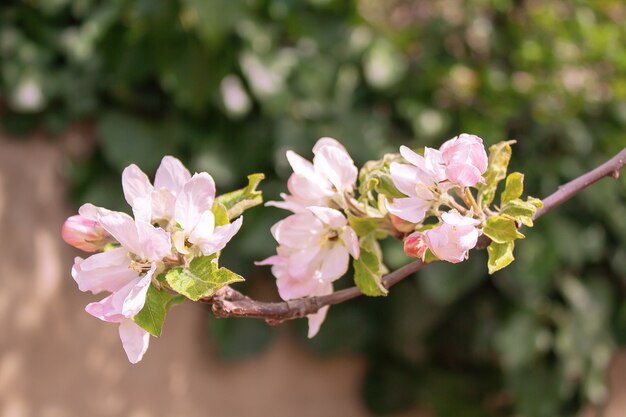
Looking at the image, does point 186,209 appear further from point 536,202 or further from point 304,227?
point 536,202

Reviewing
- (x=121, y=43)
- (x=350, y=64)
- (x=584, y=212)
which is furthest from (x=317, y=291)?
(x=584, y=212)

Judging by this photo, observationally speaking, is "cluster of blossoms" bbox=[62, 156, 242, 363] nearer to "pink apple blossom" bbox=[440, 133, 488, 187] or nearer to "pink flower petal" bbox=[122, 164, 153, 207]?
"pink flower petal" bbox=[122, 164, 153, 207]

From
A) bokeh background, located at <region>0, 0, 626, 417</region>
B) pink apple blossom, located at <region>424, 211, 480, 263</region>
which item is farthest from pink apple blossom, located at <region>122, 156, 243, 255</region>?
bokeh background, located at <region>0, 0, 626, 417</region>

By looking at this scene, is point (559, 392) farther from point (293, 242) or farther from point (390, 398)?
point (293, 242)

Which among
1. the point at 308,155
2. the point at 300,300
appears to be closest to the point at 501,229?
the point at 300,300

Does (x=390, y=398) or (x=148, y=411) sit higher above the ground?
(x=148, y=411)

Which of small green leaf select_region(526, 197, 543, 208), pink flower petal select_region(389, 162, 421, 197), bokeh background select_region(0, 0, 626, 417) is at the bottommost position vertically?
bokeh background select_region(0, 0, 626, 417)
